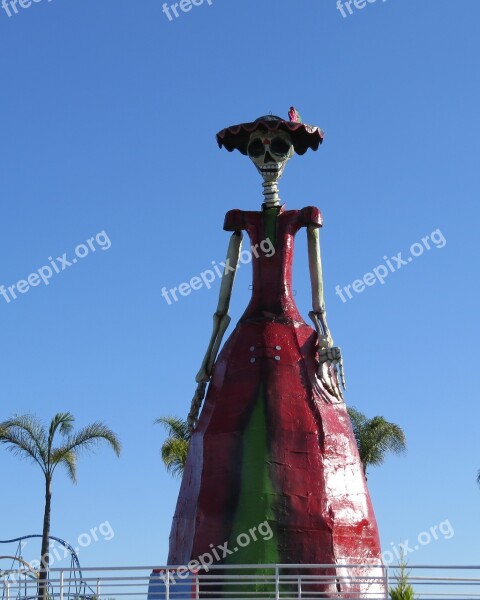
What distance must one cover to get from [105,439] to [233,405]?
1337 centimetres

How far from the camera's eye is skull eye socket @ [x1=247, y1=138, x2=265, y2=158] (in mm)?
18688

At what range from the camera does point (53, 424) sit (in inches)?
1179

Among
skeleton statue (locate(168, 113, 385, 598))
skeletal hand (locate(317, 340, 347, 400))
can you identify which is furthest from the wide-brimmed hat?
skeletal hand (locate(317, 340, 347, 400))

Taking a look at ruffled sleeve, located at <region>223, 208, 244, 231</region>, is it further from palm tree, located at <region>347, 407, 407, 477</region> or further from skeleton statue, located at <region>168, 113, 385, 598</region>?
palm tree, located at <region>347, 407, 407, 477</region>

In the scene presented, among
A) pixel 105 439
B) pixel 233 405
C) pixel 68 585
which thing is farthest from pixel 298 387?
pixel 105 439

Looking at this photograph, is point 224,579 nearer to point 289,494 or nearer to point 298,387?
point 289,494

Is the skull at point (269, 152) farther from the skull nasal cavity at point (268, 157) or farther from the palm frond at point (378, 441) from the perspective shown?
the palm frond at point (378, 441)

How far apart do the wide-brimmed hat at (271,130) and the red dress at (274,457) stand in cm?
164

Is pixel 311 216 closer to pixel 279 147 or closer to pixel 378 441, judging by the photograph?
pixel 279 147

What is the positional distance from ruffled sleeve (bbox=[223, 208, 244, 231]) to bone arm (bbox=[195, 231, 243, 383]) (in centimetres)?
10

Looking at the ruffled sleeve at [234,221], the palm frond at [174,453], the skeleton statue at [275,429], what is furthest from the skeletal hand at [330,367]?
the palm frond at [174,453]

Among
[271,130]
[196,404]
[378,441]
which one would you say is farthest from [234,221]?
[378,441]

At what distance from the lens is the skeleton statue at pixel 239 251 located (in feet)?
59.7

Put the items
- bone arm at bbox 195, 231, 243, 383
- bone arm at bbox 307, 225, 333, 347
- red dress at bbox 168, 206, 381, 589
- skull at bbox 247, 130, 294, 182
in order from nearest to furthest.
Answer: red dress at bbox 168, 206, 381, 589
bone arm at bbox 307, 225, 333, 347
bone arm at bbox 195, 231, 243, 383
skull at bbox 247, 130, 294, 182
